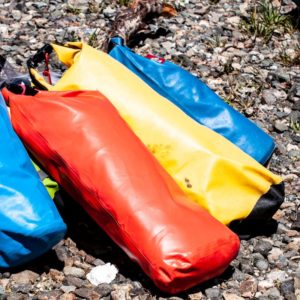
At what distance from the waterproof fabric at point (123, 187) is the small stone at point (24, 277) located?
46 cm

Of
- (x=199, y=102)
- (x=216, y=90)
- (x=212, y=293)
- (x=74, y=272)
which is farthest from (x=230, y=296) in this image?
(x=216, y=90)

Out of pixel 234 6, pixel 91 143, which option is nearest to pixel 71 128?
pixel 91 143

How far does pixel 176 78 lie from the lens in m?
5.33

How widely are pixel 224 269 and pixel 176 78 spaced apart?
1637 mm

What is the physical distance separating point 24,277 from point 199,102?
5.71ft

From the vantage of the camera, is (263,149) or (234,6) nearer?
(263,149)

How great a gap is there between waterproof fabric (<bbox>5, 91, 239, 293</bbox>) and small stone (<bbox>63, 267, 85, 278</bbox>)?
0.28 metres

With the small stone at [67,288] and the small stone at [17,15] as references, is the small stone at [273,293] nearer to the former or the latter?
the small stone at [67,288]

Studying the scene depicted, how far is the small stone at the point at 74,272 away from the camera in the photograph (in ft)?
14.0

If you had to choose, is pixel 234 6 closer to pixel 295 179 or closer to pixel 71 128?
pixel 295 179

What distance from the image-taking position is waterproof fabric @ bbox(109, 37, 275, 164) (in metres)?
5.05

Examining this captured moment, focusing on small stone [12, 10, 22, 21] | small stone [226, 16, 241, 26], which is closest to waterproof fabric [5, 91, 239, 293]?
small stone [12, 10, 22, 21]

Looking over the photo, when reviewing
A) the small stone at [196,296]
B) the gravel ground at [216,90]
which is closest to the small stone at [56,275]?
the gravel ground at [216,90]

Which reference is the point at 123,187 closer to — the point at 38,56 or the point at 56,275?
the point at 56,275
